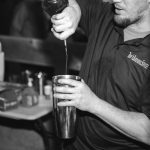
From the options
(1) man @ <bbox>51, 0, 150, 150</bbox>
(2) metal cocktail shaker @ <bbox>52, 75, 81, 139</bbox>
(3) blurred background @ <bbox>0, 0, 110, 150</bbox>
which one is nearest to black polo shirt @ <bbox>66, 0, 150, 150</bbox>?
(1) man @ <bbox>51, 0, 150, 150</bbox>

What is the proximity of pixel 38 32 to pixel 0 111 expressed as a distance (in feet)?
7.27

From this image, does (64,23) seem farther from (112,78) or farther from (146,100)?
(146,100)

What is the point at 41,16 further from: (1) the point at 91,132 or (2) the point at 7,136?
(1) the point at 91,132

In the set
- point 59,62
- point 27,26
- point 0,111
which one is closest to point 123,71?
point 0,111

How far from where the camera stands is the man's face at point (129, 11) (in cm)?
163

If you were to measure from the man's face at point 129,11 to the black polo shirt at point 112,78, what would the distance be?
0.28 ft

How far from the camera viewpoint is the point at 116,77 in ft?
5.32

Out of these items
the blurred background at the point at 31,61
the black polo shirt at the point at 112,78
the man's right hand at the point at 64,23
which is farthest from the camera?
the blurred background at the point at 31,61

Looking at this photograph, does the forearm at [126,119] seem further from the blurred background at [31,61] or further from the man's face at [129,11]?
the blurred background at [31,61]

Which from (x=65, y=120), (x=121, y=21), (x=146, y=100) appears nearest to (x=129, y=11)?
(x=121, y=21)

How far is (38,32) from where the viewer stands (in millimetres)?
4223

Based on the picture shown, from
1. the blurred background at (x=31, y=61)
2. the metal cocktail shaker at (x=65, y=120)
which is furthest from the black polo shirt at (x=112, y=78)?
the blurred background at (x=31, y=61)

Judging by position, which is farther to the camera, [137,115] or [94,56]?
[94,56]

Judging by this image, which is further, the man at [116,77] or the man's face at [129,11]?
the man's face at [129,11]
